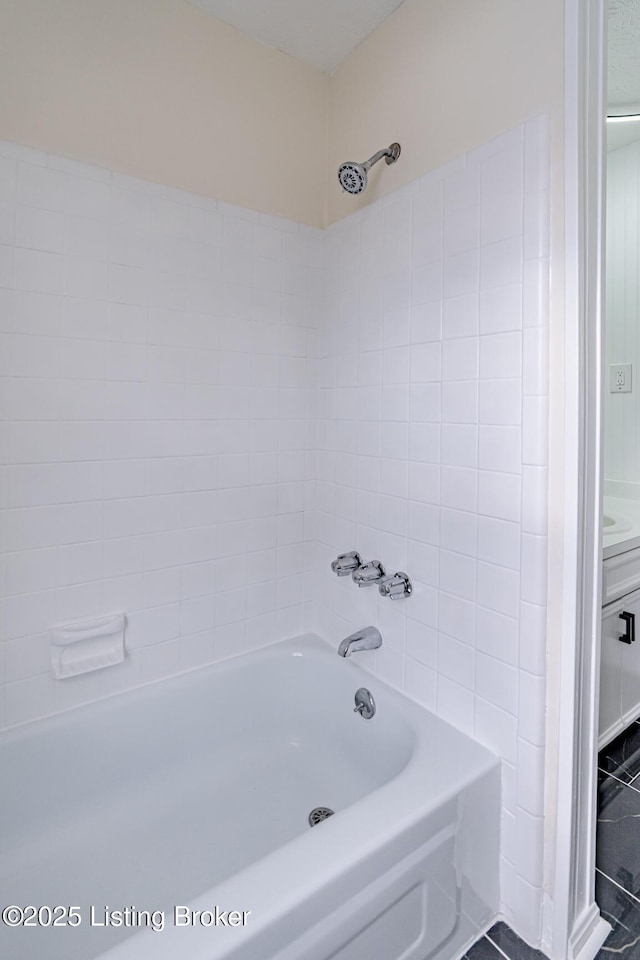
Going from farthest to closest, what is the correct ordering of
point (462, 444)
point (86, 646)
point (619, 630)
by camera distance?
point (619, 630)
point (86, 646)
point (462, 444)

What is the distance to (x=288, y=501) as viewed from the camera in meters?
1.86

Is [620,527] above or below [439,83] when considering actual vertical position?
below

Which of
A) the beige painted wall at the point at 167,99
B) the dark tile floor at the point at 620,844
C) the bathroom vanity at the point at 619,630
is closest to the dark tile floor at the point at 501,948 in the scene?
the dark tile floor at the point at 620,844

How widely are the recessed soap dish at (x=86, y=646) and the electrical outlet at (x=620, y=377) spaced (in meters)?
2.30

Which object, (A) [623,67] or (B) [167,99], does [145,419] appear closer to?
(B) [167,99]

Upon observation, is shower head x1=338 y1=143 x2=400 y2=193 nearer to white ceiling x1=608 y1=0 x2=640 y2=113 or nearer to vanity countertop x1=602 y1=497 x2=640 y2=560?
white ceiling x1=608 y1=0 x2=640 y2=113

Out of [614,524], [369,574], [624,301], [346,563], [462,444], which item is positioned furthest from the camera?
[624,301]

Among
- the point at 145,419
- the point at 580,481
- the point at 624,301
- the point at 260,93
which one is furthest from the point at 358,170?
the point at 624,301

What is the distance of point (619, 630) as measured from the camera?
5.90ft

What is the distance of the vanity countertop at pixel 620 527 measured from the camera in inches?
65.7

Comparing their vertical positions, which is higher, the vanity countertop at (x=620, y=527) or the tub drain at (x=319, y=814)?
the vanity countertop at (x=620, y=527)

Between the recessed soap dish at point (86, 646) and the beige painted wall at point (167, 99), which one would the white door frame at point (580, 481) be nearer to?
the beige painted wall at point (167, 99)

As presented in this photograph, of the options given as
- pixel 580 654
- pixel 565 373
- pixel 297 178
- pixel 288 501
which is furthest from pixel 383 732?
pixel 297 178

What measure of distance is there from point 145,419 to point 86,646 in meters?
0.70
